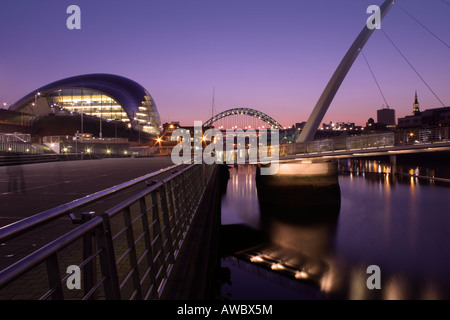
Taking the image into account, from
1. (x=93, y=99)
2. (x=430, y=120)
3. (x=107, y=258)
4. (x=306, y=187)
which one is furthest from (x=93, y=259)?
(x=430, y=120)

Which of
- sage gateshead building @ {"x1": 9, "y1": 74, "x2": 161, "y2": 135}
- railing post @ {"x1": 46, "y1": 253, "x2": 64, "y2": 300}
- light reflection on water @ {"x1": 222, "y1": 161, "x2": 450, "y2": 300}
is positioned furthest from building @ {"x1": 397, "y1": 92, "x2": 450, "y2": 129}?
railing post @ {"x1": 46, "y1": 253, "x2": 64, "y2": 300}

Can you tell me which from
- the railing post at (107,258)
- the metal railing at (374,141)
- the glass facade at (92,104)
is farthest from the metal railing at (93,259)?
the glass facade at (92,104)

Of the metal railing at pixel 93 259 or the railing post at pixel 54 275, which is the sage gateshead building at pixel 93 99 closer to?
the metal railing at pixel 93 259

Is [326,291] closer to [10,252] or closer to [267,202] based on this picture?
[10,252]

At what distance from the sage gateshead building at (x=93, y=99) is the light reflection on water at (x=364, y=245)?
68.5m

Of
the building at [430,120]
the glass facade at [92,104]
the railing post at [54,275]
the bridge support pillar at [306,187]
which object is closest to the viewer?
the railing post at [54,275]

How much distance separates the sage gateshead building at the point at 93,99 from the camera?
93.5 metres

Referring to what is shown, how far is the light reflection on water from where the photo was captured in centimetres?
1526

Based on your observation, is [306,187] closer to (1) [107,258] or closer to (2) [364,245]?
(2) [364,245]

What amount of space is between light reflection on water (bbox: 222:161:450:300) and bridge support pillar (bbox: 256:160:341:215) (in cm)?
178

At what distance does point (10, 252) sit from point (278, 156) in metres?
26.3

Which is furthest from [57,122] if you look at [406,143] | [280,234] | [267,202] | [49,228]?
[49,228]

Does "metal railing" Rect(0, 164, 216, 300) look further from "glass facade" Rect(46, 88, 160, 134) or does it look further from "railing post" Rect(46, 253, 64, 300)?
"glass facade" Rect(46, 88, 160, 134)
